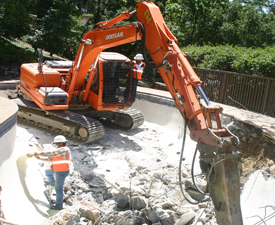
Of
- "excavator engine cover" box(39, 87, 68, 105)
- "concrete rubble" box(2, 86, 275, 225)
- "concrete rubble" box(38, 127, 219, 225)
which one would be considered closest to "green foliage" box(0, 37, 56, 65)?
"concrete rubble" box(2, 86, 275, 225)

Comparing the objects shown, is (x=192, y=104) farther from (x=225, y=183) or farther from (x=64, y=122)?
(x=64, y=122)

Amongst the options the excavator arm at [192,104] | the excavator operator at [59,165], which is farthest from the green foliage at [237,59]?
the excavator operator at [59,165]

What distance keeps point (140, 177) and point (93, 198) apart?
1238mm

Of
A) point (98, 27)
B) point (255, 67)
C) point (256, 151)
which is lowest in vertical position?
point (256, 151)

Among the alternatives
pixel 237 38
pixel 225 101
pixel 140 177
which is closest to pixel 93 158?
pixel 140 177

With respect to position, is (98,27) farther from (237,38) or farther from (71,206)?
(237,38)

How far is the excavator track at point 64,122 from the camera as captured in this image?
25.8 ft

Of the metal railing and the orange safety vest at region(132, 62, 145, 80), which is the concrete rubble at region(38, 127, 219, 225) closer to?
the orange safety vest at region(132, 62, 145, 80)

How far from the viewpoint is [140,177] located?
645 cm

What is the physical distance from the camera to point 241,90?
10195mm

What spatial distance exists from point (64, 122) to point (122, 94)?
1.86m

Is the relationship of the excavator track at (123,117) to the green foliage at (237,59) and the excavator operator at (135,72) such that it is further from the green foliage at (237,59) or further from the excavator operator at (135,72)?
the green foliage at (237,59)

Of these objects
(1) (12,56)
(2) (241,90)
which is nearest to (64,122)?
(2) (241,90)

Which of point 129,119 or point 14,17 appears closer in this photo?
point 129,119
